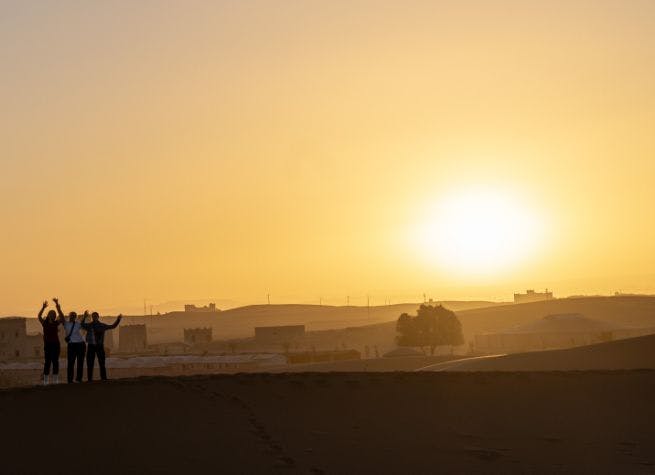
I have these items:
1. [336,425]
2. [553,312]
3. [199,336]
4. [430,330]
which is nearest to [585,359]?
[336,425]

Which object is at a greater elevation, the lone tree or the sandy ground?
the lone tree

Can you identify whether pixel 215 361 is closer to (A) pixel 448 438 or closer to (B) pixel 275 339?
(B) pixel 275 339

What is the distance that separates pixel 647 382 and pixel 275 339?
284 ft

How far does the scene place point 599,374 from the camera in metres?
23.0

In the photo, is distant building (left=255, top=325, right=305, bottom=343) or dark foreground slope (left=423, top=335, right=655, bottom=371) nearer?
dark foreground slope (left=423, top=335, right=655, bottom=371)

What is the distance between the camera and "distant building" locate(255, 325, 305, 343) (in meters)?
107

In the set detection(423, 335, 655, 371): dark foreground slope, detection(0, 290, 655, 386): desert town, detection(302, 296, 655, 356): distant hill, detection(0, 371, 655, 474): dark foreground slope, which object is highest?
detection(302, 296, 655, 356): distant hill

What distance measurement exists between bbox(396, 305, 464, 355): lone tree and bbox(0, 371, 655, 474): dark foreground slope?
70916 mm

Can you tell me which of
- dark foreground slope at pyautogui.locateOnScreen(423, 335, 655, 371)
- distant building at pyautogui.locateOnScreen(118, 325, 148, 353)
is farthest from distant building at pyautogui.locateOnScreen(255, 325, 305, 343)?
dark foreground slope at pyautogui.locateOnScreen(423, 335, 655, 371)

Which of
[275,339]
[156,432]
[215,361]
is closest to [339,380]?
[156,432]

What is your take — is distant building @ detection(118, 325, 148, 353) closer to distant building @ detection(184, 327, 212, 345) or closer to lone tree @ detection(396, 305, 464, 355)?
distant building @ detection(184, 327, 212, 345)

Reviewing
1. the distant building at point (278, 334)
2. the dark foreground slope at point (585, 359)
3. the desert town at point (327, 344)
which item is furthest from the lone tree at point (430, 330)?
the dark foreground slope at point (585, 359)

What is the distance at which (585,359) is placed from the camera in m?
39.0

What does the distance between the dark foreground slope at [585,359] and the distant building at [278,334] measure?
65.4 meters
